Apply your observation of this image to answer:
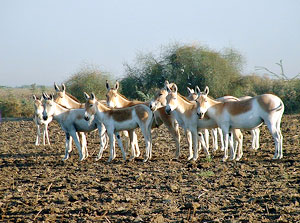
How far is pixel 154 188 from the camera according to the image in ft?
31.9

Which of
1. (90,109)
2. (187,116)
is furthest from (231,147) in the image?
(90,109)

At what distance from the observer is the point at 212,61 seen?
101ft

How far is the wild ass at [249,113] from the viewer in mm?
12477

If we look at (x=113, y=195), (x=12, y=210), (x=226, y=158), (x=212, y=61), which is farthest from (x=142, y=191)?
(x=212, y=61)

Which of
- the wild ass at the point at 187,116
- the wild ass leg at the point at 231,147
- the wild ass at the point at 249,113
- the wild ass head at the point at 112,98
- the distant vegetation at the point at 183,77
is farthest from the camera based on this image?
the distant vegetation at the point at 183,77

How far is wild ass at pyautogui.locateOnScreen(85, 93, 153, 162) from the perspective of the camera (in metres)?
13.5

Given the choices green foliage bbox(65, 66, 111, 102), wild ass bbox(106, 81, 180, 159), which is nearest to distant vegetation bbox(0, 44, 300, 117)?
green foliage bbox(65, 66, 111, 102)

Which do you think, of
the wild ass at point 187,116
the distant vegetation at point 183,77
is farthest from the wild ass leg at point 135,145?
the distant vegetation at point 183,77

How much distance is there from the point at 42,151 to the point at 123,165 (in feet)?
15.8

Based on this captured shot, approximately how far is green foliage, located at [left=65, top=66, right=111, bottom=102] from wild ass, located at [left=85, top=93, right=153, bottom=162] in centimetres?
1729

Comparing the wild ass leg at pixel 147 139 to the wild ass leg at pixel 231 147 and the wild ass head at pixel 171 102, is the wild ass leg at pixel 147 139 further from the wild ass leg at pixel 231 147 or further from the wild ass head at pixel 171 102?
the wild ass leg at pixel 231 147

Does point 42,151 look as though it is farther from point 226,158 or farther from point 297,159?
point 297,159

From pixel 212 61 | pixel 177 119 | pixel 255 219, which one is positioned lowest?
pixel 255 219

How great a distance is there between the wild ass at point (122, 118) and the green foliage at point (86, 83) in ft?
56.7
